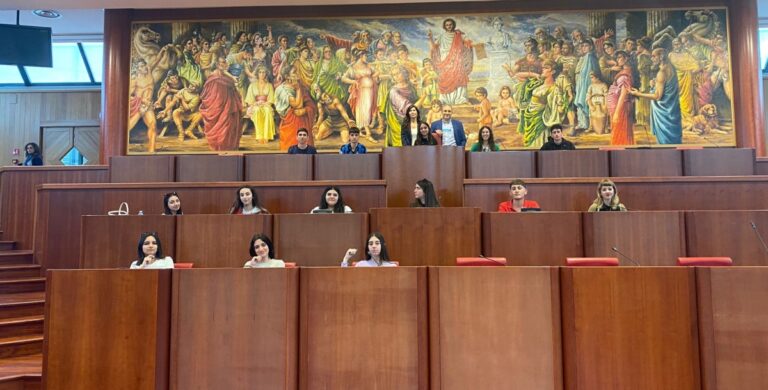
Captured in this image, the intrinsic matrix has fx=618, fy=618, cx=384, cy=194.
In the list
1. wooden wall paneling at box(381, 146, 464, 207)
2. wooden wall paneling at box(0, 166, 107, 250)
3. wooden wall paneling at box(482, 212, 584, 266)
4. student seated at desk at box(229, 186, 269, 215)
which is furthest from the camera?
wooden wall paneling at box(0, 166, 107, 250)

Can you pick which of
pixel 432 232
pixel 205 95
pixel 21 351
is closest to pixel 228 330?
pixel 432 232

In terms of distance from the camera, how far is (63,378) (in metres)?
2.82

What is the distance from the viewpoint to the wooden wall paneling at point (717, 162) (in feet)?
19.2

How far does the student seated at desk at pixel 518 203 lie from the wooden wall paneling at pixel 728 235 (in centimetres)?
109

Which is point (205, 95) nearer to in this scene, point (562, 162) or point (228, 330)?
point (562, 162)

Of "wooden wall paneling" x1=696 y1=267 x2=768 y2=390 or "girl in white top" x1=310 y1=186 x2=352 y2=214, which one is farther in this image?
"girl in white top" x1=310 y1=186 x2=352 y2=214

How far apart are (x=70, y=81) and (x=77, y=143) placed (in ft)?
3.50

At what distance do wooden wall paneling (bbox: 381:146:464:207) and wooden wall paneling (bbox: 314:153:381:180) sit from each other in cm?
75

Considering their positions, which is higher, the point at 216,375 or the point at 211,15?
the point at 211,15

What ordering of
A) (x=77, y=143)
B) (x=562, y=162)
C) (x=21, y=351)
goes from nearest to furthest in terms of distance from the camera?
(x=21, y=351) → (x=562, y=162) → (x=77, y=143)

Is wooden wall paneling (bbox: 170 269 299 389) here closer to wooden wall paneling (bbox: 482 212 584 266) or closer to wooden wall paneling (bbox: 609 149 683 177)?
wooden wall paneling (bbox: 482 212 584 266)

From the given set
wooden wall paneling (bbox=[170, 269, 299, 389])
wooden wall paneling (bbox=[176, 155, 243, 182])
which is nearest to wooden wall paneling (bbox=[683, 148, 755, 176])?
wooden wall paneling (bbox=[176, 155, 243, 182])

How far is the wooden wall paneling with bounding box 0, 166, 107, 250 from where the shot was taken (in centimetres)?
644

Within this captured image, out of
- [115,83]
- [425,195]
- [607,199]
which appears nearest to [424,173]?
[425,195]
